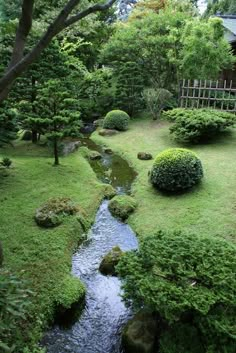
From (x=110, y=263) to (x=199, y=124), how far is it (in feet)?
27.0

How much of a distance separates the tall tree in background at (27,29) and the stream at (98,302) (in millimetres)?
3701

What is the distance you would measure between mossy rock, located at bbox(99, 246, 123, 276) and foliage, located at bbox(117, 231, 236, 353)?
1.73 m

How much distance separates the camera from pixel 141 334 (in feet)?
16.4

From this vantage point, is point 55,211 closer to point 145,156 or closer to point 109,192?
point 109,192

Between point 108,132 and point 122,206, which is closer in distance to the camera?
point 122,206

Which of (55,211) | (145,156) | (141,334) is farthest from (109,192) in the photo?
(141,334)

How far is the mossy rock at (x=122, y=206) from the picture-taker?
9.11m

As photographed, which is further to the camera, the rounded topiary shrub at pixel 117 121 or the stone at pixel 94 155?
the rounded topiary shrub at pixel 117 121

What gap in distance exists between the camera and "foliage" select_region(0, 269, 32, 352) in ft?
13.5

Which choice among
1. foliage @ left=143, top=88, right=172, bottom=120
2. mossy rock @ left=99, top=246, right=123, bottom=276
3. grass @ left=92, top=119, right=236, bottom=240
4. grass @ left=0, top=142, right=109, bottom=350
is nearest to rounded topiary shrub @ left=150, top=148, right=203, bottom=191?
grass @ left=92, top=119, right=236, bottom=240

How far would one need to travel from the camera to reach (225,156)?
1229 centimetres

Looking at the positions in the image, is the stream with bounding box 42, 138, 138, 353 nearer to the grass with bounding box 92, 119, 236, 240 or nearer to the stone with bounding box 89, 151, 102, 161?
the grass with bounding box 92, 119, 236, 240

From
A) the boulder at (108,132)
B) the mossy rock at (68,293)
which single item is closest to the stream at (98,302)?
the mossy rock at (68,293)

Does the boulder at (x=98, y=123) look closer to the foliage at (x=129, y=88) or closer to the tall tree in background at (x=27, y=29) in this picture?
the foliage at (x=129, y=88)
